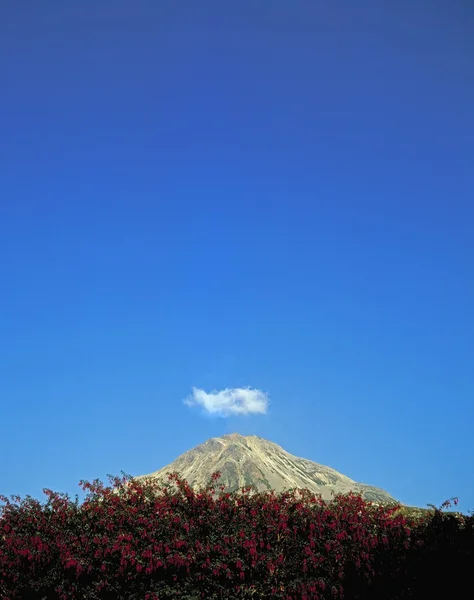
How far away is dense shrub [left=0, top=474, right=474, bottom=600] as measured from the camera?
33.2 feet

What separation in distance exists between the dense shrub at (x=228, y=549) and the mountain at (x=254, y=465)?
147630mm

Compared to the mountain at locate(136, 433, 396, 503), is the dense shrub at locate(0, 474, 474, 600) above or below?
below

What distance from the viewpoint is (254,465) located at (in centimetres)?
16788

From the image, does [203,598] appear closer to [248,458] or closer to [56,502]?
[56,502]

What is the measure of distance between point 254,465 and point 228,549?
165m

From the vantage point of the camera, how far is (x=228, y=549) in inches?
434

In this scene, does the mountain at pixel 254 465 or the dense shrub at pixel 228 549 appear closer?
the dense shrub at pixel 228 549

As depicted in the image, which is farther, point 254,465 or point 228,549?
point 254,465

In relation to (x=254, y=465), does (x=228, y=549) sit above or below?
below

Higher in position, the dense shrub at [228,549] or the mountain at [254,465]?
the mountain at [254,465]

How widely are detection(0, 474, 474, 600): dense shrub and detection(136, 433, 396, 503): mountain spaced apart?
14763cm

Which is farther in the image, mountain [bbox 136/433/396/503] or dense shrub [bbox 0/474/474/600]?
mountain [bbox 136/433/396/503]

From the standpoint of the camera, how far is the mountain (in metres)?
159

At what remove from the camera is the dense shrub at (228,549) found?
33.2ft
